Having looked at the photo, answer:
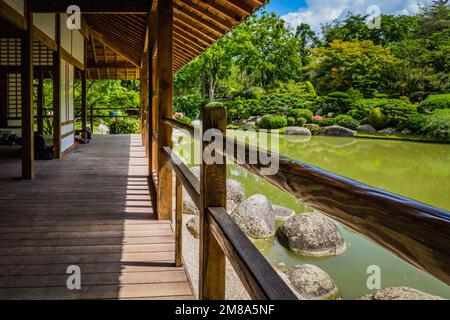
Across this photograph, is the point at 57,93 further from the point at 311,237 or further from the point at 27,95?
the point at 311,237

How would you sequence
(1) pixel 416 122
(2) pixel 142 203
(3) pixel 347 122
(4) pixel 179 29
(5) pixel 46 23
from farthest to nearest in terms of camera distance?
(3) pixel 347 122 → (1) pixel 416 122 → (5) pixel 46 23 → (4) pixel 179 29 → (2) pixel 142 203

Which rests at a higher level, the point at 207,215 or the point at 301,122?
the point at 301,122

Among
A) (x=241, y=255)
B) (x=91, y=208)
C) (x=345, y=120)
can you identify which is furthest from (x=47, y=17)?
(x=345, y=120)

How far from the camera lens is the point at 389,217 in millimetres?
561

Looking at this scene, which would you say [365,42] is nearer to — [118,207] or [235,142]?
[118,207]

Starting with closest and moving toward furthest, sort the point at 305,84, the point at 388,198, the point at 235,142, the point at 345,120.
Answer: the point at 388,198 → the point at 235,142 → the point at 345,120 → the point at 305,84

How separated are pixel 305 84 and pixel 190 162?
17.1 metres

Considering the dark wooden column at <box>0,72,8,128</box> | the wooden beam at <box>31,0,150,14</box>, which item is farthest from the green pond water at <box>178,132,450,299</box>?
the dark wooden column at <box>0,72,8,128</box>

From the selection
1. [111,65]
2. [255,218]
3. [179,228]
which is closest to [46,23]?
[255,218]

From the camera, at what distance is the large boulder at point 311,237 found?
6.44 m

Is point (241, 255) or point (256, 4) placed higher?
point (256, 4)

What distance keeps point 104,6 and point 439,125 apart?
17.1 meters

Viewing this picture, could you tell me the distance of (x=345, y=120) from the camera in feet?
71.3

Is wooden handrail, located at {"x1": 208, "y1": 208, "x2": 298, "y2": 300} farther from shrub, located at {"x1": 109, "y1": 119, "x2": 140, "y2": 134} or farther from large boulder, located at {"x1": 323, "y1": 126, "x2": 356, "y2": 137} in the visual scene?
large boulder, located at {"x1": 323, "y1": 126, "x2": 356, "y2": 137}
